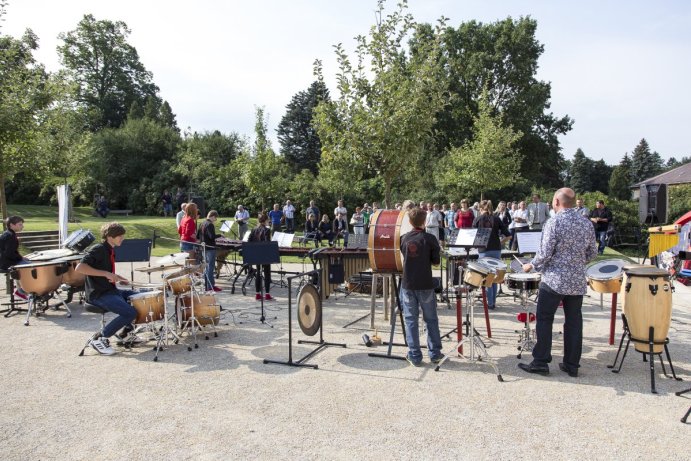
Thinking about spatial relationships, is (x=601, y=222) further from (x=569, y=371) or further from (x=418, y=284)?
(x=418, y=284)

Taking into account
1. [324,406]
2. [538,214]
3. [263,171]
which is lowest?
[324,406]

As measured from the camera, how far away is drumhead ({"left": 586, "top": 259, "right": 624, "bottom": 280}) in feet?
20.1

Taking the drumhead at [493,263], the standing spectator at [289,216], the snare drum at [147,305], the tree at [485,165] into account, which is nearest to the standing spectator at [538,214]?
the tree at [485,165]

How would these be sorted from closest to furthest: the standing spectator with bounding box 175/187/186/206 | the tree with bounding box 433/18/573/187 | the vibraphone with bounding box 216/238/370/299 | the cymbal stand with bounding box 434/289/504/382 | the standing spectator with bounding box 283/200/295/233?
the cymbal stand with bounding box 434/289/504/382, the vibraphone with bounding box 216/238/370/299, the standing spectator with bounding box 283/200/295/233, the standing spectator with bounding box 175/187/186/206, the tree with bounding box 433/18/573/187

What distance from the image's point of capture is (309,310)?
20.3ft

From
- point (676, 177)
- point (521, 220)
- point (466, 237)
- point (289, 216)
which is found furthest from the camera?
point (676, 177)

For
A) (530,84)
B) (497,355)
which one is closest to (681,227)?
(497,355)

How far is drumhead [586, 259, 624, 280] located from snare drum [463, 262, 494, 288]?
144cm

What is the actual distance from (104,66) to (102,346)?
173 feet

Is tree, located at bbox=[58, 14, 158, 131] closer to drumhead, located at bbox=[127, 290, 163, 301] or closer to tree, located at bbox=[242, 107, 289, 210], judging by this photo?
tree, located at bbox=[242, 107, 289, 210]

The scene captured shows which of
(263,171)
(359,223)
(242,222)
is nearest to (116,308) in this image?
(242,222)

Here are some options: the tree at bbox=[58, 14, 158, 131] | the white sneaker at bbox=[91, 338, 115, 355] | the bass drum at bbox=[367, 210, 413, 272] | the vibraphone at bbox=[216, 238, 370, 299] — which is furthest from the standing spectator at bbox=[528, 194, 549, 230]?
the tree at bbox=[58, 14, 158, 131]

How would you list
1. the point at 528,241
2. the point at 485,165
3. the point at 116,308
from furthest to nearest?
the point at 485,165, the point at 528,241, the point at 116,308

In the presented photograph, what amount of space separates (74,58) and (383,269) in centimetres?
5315
